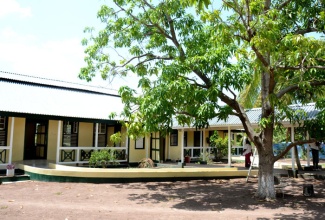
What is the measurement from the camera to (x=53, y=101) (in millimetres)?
17375

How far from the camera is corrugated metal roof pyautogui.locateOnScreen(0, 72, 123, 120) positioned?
15.1 m

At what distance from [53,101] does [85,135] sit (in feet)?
8.69

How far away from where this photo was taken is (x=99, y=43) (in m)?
12.6

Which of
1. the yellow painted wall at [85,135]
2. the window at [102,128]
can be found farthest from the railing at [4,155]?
the window at [102,128]

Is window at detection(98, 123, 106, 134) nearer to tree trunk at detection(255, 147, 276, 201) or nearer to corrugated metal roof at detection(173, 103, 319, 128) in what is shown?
corrugated metal roof at detection(173, 103, 319, 128)

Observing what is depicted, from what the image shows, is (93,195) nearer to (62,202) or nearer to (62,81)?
(62,202)

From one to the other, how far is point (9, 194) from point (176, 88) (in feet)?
21.1

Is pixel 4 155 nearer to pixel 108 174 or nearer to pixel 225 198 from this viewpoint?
pixel 108 174

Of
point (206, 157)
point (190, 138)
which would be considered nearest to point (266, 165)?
point (206, 157)

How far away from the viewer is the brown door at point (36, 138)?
57.1 feet

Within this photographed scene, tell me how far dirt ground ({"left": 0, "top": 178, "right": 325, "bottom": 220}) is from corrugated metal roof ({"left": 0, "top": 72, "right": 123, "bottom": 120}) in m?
3.88

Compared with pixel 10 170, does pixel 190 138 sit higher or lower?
higher

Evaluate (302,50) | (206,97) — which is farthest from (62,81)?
(302,50)

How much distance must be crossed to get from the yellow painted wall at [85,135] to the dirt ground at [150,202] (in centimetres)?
549
